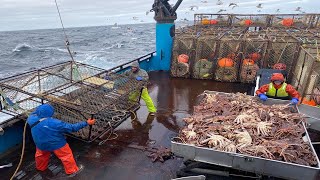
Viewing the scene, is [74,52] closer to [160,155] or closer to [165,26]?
[160,155]

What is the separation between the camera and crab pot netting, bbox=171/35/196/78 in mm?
9832

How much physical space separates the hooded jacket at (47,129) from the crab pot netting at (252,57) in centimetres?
685

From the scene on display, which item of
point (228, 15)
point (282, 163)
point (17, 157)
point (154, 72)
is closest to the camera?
point (282, 163)

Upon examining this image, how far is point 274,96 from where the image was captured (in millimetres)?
5566

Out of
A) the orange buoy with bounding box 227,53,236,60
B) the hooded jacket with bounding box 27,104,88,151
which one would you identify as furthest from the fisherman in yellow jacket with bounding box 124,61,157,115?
the orange buoy with bounding box 227,53,236,60

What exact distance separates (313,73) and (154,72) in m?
6.57

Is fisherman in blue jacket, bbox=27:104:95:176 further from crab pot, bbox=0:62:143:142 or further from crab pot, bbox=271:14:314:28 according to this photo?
crab pot, bbox=271:14:314:28

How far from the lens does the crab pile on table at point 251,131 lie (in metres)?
3.45

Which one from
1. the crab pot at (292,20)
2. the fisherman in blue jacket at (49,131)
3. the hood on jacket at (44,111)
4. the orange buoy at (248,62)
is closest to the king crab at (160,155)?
the fisherman in blue jacket at (49,131)

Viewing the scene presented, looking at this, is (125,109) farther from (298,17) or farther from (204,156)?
(298,17)

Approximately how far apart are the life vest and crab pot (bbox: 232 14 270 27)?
11530mm

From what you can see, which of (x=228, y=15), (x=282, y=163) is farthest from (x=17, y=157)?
(x=228, y=15)

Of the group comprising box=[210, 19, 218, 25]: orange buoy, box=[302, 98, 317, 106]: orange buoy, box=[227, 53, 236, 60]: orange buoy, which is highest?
box=[210, 19, 218, 25]: orange buoy

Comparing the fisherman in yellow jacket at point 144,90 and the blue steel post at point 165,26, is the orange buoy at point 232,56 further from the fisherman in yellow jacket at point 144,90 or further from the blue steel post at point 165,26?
the fisherman in yellow jacket at point 144,90
